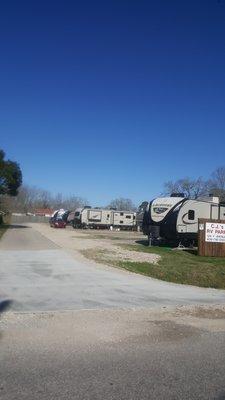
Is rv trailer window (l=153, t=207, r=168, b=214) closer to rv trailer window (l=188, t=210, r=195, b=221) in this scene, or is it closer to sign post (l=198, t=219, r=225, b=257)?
rv trailer window (l=188, t=210, r=195, b=221)

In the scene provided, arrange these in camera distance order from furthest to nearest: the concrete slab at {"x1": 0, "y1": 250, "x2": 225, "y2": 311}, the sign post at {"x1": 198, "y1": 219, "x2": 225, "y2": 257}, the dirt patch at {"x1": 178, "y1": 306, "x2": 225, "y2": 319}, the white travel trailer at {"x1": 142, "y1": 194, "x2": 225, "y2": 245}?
the white travel trailer at {"x1": 142, "y1": 194, "x2": 225, "y2": 245} < the sign post at {"x1": 198, "y1": 219, "x2": 225, "y2": 257} < the concrete slab at {"x1": 0, "y1": 250, "x2": 225, "y2": 311} < the dirt patch at {"x1": 178, "y1": 306, "x2": 225, "y2": 319}

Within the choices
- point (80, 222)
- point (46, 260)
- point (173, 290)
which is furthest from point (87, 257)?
point (80, 222)

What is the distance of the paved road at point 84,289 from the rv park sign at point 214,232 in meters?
8.97

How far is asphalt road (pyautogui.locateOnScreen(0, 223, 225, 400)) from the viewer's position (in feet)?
17.8

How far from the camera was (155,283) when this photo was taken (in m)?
14.1

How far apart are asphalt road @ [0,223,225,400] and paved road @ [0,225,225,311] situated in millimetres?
25

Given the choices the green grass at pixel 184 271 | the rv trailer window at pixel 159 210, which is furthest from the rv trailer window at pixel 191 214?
the green grass at pixel 184 271

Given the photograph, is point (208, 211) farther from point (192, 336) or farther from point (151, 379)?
point (151, 379)

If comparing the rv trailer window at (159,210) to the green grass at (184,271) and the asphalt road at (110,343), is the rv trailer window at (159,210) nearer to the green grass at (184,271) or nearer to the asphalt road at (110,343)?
the green grass at (184,271)

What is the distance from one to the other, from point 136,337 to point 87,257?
13.2m

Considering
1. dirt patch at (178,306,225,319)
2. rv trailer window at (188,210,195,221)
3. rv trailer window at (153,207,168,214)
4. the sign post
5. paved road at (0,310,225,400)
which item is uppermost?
rv trailer window at (153,207,168,214)

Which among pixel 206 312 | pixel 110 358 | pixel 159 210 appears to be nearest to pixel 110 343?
pixel 110 358

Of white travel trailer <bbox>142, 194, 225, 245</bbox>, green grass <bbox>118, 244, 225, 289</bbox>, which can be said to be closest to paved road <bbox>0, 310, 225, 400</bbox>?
green grass <bbox>118, 244, 225, 289</bbox>

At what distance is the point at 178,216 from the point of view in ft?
97.7
